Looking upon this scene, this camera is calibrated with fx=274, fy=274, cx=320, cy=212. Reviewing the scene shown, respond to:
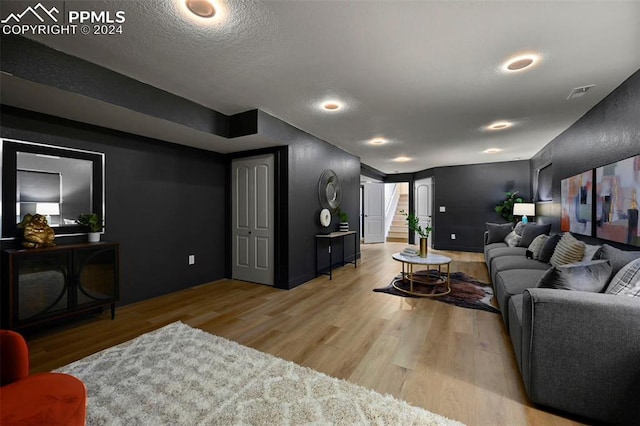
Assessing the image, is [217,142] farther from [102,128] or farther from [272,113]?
[102,128]

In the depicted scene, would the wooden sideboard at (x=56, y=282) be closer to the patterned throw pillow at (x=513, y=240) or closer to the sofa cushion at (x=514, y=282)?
the sofa cushion at (x=514, y=282)

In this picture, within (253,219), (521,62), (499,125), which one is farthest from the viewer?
(253,219)

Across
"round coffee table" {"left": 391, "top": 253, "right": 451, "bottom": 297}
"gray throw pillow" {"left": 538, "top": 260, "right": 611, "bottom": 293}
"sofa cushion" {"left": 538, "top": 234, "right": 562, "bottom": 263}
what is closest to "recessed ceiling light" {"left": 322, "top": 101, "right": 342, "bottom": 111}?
"round coffee table" {"left": 391, "top": 253, "right": 451, "bottom": 297}

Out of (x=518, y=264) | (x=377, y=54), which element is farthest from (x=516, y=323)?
(x=377, y=54)

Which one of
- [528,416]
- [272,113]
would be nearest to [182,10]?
[272,113]

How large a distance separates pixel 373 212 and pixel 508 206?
3584 mm

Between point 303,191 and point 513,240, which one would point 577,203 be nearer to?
point 513,240

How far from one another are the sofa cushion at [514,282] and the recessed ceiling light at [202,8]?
3118 millimetres

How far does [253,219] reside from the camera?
436cm

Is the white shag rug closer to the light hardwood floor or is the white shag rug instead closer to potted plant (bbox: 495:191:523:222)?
the light hardwood floor

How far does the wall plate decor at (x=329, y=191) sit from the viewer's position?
4867 mm

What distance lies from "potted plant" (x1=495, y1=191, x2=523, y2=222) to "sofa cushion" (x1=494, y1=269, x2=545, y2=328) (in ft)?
13.4

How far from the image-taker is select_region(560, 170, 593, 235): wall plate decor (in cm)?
315

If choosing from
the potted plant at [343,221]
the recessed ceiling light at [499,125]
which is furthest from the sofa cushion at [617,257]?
the potted plant at [343,221]
